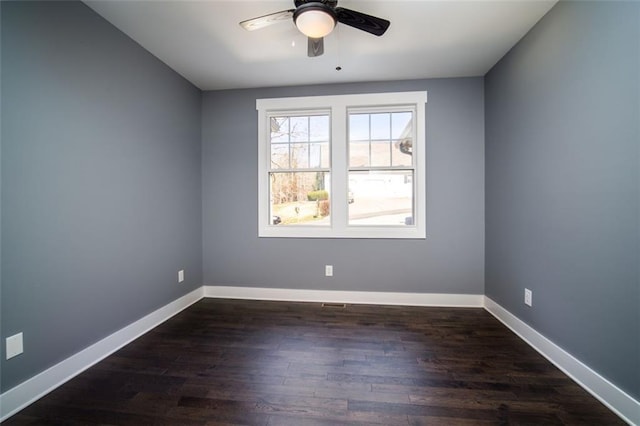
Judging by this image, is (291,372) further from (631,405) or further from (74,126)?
(74,126)

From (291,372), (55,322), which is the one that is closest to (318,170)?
(291,372)

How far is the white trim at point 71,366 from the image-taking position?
144 cm

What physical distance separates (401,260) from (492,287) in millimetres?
963

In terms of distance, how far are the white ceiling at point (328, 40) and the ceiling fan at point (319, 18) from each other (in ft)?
0.76

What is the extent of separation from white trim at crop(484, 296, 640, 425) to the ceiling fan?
→ 256 cm

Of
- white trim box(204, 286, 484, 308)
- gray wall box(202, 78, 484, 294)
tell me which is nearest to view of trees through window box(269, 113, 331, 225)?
gray wall box(202, 78, 484, 294)

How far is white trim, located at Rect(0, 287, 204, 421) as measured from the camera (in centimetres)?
144

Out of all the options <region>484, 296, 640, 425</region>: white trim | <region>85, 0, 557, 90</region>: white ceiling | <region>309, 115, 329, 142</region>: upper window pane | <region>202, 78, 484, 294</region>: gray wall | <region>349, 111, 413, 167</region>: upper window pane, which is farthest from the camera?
<region>309, 115, 329, 142</region>: upper window pane

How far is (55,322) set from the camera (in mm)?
1663

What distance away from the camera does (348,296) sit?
307 centimetres

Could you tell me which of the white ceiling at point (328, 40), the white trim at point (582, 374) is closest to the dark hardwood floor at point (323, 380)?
the white trim at point (582, 374)

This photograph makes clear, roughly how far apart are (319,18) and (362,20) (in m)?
0.30

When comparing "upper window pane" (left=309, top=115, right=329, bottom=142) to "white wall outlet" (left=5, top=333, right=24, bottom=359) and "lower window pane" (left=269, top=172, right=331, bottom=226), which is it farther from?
"white wall outlet" (left=5, top=333, right=24, bottom=359)

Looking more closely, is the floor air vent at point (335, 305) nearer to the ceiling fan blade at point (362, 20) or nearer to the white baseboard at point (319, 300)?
the white baseboard at point (319, 300)
